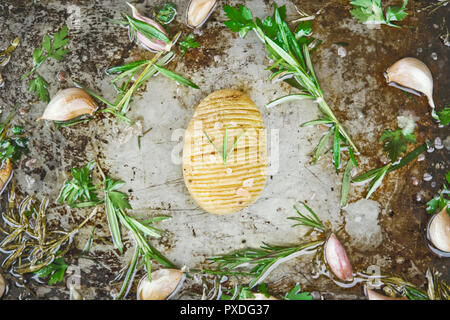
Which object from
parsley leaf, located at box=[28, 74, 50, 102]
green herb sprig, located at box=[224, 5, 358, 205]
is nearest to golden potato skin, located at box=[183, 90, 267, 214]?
green herb sprig, located at box=[224, 5, 358, 205]

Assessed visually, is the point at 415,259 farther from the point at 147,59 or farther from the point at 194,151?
the point at 147,59

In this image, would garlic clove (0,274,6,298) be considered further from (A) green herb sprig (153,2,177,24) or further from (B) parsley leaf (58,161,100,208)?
(A) green herb sprig (153,2,177,24)

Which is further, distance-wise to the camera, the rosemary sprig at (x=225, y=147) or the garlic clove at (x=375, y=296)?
the garlic clove at (x=375, y=296)

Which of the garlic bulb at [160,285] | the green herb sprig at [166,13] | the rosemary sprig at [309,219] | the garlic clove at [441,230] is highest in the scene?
the green herb sprig at [166,13]

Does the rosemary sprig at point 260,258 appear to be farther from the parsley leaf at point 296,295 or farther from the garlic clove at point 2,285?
the garlic clove at point 2,285

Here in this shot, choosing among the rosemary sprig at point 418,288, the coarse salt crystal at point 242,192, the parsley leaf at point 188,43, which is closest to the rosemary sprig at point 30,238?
the coarse salt crystal at point 242,192

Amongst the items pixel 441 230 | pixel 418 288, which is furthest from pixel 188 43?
pixel 418 288
